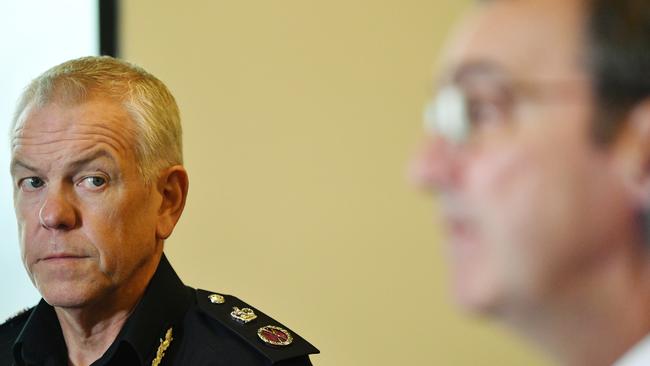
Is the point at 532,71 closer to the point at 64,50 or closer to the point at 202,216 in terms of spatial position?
the point at 202,216

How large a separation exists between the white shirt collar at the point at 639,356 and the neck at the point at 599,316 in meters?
0.02

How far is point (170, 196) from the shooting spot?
1.94 meters

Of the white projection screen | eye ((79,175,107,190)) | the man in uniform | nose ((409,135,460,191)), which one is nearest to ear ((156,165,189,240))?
the man in uniform

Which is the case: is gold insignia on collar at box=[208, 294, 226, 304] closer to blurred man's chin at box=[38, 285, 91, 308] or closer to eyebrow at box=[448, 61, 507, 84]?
blurred man's chin at box=[38, 285, 91, 308]

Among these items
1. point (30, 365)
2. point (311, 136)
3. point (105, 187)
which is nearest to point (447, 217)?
point (105, 187)

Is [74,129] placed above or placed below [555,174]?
below

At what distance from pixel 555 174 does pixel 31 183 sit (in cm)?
124

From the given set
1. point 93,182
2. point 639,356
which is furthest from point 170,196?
point 639,356

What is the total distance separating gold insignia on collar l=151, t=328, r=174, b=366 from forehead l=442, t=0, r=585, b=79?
1.14m

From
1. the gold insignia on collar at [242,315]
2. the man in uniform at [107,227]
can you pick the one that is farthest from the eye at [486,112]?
the gold insignia on collar at [242,315]

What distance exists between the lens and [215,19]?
323 centimetres

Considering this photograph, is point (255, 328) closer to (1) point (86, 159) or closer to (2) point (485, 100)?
(1) point (86, 159)

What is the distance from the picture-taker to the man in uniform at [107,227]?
181 centimetres

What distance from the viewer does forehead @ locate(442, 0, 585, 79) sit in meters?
0.85
